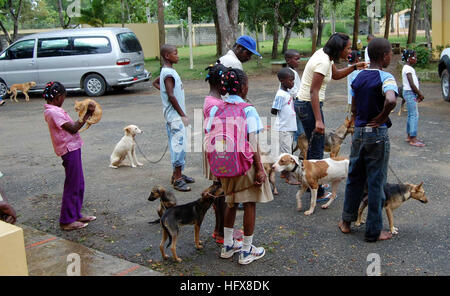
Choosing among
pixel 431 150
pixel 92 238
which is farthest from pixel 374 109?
pixel 431 150

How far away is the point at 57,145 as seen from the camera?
513 centimetres

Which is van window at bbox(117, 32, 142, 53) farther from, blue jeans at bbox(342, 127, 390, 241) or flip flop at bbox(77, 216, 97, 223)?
blue jeans at bbox(342, 127, 390, 241)

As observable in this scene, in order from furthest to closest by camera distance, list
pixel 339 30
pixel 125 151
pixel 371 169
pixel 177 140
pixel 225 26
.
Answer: pixel 339 30
pixel 225 26
pixel 125 151
pixel 177 140
pixel 371 169

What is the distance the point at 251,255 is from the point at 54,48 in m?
13.3

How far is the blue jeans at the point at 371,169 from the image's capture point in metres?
4.49

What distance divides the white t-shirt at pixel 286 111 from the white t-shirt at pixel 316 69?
1.25ft

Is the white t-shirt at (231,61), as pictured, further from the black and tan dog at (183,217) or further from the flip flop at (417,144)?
the flip flop at (417,144)

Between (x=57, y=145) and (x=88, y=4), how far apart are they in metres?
26.8

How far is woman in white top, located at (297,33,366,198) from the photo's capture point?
5195 mm

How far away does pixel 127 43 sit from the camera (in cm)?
1585

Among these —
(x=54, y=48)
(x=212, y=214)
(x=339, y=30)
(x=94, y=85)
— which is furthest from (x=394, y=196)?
(x=339, y=30)

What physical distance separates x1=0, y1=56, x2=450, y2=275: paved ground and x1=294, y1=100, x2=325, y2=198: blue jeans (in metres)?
0.60

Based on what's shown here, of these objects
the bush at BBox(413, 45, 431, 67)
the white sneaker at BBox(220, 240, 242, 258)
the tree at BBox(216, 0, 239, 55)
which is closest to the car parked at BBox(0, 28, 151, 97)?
the tree at BBox(216, 0, 239, 55)

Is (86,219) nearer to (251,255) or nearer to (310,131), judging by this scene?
(251,255)
